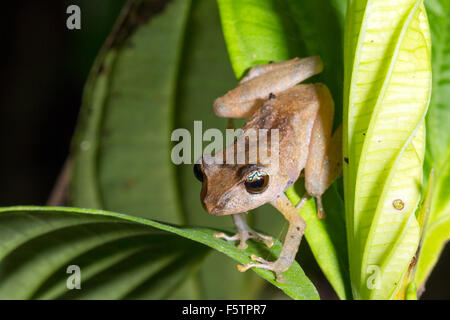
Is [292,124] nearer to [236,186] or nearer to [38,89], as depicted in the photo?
[236,186]

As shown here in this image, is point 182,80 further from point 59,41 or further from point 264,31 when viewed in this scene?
point 59,41

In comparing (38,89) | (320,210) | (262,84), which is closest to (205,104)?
(262,84)

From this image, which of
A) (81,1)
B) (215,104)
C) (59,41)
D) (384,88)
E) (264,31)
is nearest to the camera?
(384,88)

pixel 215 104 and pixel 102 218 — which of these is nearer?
pixel 102 218

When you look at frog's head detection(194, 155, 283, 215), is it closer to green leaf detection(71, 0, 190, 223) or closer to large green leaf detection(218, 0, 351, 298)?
large green leaf detection(218, 0, 351, 298)

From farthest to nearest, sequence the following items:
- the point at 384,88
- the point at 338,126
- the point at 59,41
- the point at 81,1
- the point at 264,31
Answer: the point at 59,41
the point at 81,1
the point at 338,126
the point at 264,31
the point at 384,88

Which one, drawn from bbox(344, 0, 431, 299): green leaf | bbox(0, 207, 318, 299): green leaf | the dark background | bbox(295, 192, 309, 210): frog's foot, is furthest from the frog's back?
the dark background

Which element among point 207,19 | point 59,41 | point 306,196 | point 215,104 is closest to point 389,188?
point 306,196
